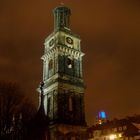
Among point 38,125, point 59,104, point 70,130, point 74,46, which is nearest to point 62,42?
point 74,46

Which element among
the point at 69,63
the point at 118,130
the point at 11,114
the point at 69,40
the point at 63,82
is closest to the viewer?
the point at 11,114

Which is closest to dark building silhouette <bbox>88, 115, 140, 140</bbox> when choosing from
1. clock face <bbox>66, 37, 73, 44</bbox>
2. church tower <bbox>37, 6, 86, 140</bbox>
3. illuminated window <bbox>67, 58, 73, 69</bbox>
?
church tower <bbox>37, 6, 86, 140</bbox>

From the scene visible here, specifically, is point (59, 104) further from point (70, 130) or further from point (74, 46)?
point (74, 46)

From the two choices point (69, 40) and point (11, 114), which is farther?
point (69, 40)

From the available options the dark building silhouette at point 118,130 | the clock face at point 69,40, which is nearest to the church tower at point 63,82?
the clock face at point 69,40

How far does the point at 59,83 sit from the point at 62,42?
436 inches

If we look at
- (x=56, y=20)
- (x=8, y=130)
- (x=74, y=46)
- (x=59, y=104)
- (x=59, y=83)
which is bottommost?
(x=8, y=130)

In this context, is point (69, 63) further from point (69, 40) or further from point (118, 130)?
point (118, 130)

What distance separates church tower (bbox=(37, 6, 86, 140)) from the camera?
243 feet

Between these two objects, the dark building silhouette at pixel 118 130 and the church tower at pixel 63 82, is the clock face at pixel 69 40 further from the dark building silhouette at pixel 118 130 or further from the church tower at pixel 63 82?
the dark building silhouette at pixel 118 130

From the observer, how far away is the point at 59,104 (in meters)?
74.9

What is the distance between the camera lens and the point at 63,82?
7706 cm

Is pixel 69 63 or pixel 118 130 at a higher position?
pixel 69 63

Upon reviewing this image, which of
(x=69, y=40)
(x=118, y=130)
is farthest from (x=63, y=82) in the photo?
(x=118, y=130)
